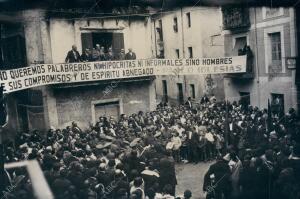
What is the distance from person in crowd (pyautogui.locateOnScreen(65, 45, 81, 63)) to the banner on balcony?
0.29m

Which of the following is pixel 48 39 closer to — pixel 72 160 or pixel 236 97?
pixel 72 160

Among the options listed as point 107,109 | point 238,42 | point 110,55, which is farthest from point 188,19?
point 107,109

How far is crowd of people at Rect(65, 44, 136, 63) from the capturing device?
923 cm

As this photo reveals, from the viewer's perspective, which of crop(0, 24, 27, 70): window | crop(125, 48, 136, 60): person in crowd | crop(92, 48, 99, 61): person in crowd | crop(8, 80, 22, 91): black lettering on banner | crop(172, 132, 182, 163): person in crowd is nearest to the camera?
crop(8, 80, 22, 91): black lettering on banner

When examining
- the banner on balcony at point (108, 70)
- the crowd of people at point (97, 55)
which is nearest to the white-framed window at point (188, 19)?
the banner on balcony at point (108, 70)

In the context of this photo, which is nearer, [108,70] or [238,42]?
[108,70]

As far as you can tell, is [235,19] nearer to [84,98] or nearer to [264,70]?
[264,70]

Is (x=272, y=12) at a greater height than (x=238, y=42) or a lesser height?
greater

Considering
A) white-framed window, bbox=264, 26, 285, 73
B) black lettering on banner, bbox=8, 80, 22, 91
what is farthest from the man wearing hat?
white-framed window, bbox=264, 26, 285, 73

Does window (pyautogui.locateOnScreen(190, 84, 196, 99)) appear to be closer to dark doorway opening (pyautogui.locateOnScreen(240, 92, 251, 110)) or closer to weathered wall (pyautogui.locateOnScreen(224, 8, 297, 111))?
weathered wall (pyautogui.locateOnScreen(224, 8, 297, 111))

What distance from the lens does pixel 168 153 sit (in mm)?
9023

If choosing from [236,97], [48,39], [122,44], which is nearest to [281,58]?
[236,97]

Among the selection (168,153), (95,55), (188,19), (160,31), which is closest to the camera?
(168,153)

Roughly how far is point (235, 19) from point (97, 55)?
4770 mm
